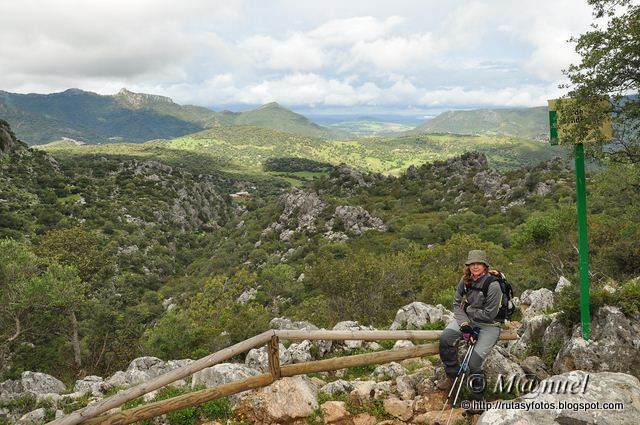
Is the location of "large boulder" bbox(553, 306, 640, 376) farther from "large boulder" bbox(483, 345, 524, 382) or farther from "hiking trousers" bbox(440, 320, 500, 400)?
"hiking trousers" bbox(440, 320, 500, 400)

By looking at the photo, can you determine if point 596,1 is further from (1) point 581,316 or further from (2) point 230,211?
(2) point 230,211

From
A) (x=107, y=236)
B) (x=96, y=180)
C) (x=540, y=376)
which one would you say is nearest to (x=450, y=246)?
(x=540, y=376)

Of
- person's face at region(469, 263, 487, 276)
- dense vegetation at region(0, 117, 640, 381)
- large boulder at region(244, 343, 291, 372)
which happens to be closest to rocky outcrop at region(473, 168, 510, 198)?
dense vegetation at region(0, 117, 640, 381)

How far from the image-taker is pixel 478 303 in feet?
28.7

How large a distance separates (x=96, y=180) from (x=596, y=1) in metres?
151

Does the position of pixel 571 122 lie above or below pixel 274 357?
above

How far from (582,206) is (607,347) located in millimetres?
3081

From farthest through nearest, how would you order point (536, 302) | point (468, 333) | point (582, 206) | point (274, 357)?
point (536, 302)
point (274, 357)
point (468, 333)
point (582, 206)

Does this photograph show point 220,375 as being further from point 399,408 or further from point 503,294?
point 503,294

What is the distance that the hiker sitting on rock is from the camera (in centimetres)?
846

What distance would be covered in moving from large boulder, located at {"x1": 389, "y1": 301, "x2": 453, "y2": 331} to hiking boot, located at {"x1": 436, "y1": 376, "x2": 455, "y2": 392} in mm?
13350

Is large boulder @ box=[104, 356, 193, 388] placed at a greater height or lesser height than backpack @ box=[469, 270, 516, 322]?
lesser

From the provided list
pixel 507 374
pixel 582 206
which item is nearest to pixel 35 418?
pixel 507 374

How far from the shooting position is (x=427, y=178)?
423 ft
